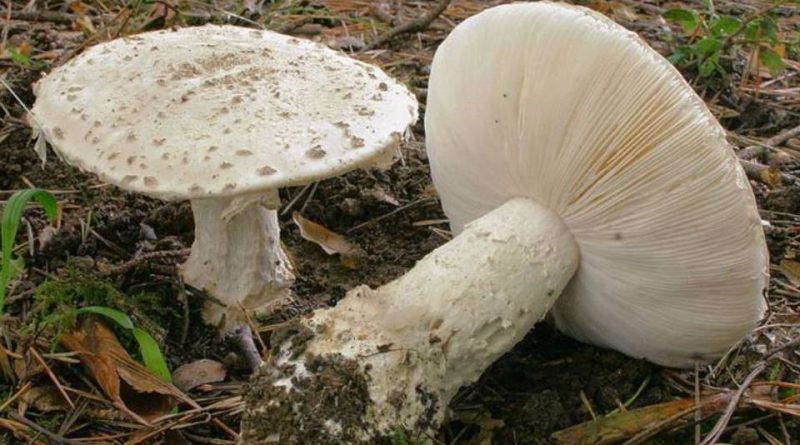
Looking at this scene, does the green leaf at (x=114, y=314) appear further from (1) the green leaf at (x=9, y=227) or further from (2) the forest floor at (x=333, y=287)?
(1) the green leaf at (x=9, y=227)

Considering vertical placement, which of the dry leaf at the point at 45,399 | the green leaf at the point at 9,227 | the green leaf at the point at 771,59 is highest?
the green leaf at the point at 9,227

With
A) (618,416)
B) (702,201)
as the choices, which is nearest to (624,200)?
(702,201)

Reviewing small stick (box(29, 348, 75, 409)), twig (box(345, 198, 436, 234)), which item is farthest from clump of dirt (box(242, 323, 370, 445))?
twig (box(345, 198, 436, 234))

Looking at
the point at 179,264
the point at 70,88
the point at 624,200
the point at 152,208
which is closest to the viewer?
the point at 624,200

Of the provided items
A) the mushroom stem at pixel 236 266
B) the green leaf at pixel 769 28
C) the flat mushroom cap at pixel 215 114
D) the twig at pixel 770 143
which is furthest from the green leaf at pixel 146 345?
the green leaf at pixel 769 28

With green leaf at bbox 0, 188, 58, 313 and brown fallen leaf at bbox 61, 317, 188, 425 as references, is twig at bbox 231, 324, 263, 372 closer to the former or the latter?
brown fallen leaf at bbox 61, 317, 188, 425

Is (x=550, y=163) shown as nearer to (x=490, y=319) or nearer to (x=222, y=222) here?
(x=490, y=319)

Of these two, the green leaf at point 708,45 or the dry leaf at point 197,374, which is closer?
the dry leaf at point 197,374
